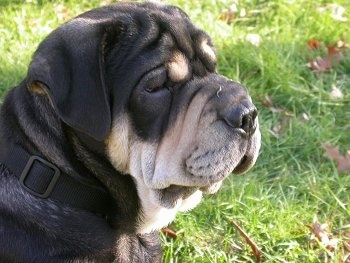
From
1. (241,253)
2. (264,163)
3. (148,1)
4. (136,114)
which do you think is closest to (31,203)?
(136,114)

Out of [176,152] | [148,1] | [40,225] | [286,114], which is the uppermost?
[148,1]

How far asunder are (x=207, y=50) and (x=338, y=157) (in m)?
1.66

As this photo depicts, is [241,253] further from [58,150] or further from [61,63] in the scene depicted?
[61,63]

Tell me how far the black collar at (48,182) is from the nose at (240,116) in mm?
577

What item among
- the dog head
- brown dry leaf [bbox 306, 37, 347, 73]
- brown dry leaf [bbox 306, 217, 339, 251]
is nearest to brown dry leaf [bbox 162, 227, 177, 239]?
brown dry leaf [bbox 306, 217, 339, 251]

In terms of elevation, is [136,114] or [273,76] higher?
[136,114]

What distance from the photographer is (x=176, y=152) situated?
116 inches

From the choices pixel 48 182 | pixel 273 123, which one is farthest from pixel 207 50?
pixel 273 123

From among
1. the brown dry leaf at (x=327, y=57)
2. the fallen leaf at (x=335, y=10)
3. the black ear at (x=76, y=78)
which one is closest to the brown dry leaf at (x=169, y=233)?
the black ear at (x=76, y=78)

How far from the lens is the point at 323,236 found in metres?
3.91

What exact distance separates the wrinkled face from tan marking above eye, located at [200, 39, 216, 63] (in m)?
0.18

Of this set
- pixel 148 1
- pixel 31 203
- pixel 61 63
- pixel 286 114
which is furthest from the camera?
pixel 286 114

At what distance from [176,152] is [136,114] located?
Answer: 216 mm

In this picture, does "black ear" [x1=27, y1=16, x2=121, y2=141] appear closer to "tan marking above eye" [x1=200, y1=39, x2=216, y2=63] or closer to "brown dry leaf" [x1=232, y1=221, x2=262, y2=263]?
"tan marking above eye" [x1=200, y1=39, x2=216, y2=63]
